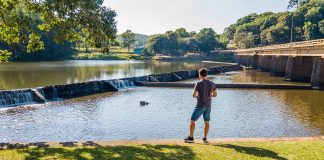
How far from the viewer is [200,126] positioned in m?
19.7

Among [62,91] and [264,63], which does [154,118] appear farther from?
[264,63]

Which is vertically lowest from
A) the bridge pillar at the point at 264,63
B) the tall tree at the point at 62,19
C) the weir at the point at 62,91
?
the weir at the point at 62,91

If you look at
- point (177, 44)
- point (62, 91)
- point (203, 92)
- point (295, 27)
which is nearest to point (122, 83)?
point (62, 91)

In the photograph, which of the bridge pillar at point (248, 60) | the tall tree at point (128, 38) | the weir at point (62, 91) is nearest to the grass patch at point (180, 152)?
the weir at point (62, 91)

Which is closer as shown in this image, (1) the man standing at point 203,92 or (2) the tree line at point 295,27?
(1) the man standing at point 203,92

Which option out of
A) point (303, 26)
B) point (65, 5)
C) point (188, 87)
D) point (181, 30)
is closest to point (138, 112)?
point (65, 5)

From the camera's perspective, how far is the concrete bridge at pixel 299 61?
135 ft

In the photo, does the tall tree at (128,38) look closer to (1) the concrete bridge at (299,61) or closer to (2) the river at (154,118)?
(1) the concrete bridge at (299,61)

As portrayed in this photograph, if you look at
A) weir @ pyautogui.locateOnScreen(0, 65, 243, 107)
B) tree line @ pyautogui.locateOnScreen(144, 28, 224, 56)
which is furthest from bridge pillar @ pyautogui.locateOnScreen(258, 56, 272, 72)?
tree line @ pyautogui.locateOnScreen(144, 28, 224, 56)

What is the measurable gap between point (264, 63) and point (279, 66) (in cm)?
1527

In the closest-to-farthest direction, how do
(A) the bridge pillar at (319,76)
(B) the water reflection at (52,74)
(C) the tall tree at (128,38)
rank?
1. (A) the bridge pillar at (319,76)
2. (B) the water reflection at (52,74)
3. (C) the tall tree at (128,38)

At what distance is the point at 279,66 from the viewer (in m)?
65.9

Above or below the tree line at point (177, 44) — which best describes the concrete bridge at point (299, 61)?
below

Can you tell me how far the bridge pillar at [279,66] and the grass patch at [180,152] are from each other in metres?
56.0
